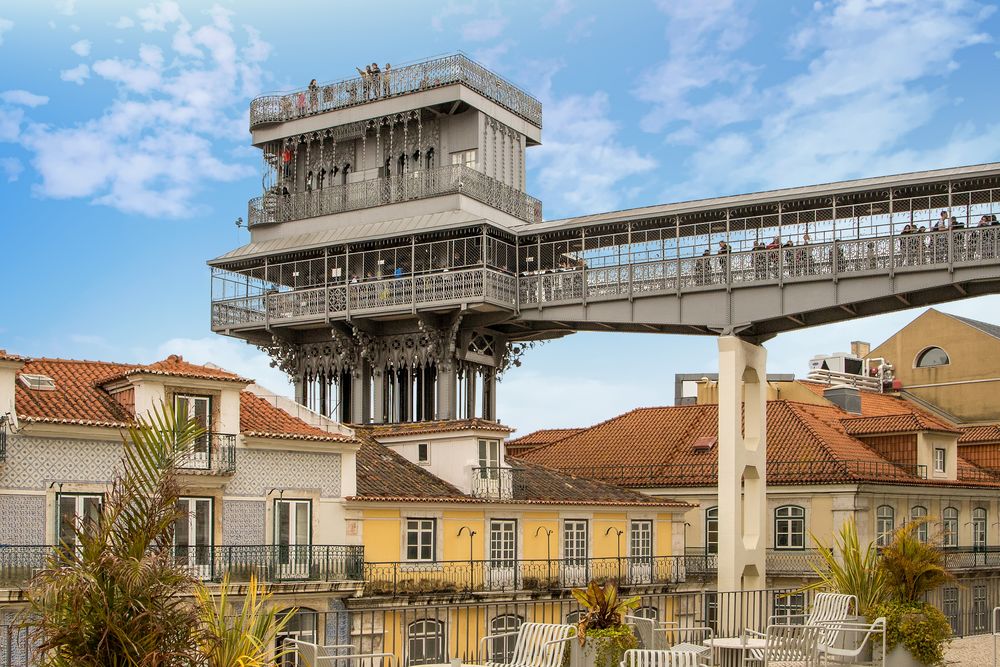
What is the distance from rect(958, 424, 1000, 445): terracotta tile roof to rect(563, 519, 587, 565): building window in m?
23.2

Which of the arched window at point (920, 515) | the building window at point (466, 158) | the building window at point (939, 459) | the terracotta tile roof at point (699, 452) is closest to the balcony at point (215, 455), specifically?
the building window at point (466, 158)

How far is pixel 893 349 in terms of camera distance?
71562 millimetres

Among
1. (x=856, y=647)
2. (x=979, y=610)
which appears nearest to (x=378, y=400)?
(x=979, y=610)

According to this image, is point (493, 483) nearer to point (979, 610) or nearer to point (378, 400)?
point (378, 400)

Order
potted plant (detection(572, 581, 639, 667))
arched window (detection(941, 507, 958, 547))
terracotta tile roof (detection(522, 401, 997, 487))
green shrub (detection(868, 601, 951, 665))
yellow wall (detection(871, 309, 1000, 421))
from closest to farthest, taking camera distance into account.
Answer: potted plant (detection(572, 581, 639, 667)) → green shrub (detection(868, 601, 951, 665)) → terracotta tile roof (detection(522, 401, 997, 487)) → arched window (detection(941, 507, 958, 547)) → yellow wall (detection(871, 309, 1000, 421))

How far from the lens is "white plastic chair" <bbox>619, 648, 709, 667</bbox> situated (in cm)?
1494

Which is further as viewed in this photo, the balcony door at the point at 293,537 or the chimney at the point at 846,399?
the chimney at the point at 846,399

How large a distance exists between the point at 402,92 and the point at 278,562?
22399mm

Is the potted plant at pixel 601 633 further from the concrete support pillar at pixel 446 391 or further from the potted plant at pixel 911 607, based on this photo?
the concrete support pillar at pixel 446 391

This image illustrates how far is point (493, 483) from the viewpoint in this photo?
45.3 m

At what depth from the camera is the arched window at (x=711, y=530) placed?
5488cm

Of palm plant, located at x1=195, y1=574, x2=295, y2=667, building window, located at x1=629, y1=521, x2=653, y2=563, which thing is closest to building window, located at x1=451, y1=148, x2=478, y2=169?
building window, located at x1=629, y1=521, x2=653, y2=563

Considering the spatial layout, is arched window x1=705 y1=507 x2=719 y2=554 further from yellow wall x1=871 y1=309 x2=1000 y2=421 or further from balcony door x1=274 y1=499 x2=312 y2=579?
balcony door x1=274 y1=499 x2=312 y2=579

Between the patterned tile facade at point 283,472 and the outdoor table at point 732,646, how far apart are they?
20618mm
